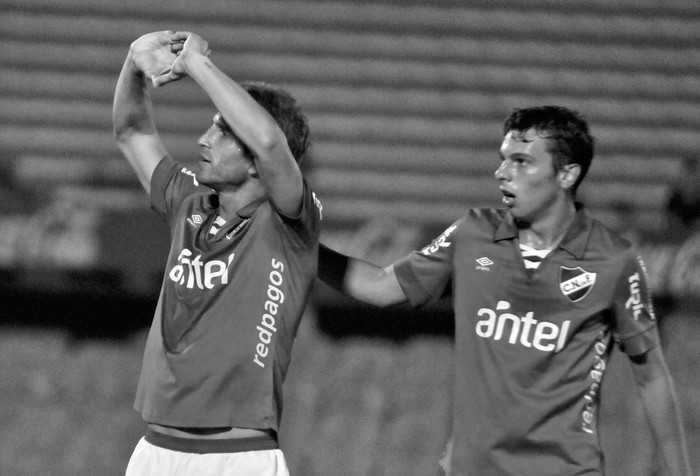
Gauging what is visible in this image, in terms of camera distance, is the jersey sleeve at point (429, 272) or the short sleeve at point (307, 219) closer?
the short sleeve at point (307, 219)

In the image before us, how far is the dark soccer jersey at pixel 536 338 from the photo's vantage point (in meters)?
3.39

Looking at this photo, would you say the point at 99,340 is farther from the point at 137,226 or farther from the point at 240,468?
the point at 240,468

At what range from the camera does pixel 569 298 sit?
11.5 feet

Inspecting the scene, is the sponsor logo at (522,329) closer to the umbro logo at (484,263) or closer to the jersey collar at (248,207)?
the umbro logo at (484,263)

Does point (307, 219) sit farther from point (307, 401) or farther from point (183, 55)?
point (307, 401)

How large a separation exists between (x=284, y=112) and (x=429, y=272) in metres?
0.71

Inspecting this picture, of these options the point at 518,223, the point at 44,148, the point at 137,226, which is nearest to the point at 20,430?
the point at 137,226

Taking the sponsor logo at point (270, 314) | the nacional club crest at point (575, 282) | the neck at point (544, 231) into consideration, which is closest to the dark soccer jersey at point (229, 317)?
the sponsor logo at point (270, 314)

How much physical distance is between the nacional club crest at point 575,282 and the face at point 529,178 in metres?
0.22

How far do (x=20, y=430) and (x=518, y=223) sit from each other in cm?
337

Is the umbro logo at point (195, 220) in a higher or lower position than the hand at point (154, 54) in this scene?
lower

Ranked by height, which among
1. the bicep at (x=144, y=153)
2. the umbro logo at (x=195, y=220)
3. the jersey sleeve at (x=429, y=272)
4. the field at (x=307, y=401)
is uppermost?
the bicep at (x=144, y=153)

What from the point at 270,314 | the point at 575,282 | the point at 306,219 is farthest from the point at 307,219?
the point at 575,282

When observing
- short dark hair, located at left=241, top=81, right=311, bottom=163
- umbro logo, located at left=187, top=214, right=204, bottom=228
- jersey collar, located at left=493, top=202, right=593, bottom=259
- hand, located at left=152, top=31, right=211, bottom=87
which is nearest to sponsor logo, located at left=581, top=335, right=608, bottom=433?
jersey collar, located at left=493, top=202, right=593, bottom=259
